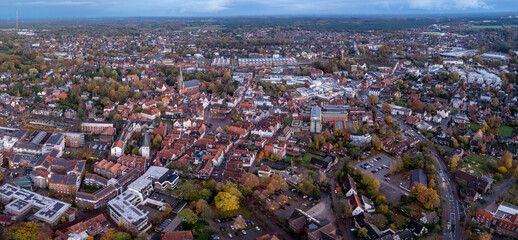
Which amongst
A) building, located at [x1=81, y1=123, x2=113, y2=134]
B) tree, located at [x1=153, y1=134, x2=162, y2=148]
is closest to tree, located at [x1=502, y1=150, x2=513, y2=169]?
tree, located at [x1=153, y1=134, x2=162, y2=148]

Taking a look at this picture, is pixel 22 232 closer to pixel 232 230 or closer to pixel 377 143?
pixel 232 230

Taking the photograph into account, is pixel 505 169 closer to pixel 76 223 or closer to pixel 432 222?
pixel 432 222

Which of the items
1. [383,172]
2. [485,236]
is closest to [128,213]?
[383,172]

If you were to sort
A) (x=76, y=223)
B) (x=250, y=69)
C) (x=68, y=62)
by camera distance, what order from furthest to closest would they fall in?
(x=250, y=69)
(x=68, y=62)
(x=76, y=223)

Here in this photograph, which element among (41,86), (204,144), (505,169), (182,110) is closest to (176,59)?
(41,86)

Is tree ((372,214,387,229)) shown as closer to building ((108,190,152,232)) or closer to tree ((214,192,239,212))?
tree ((214,192,239,212))
